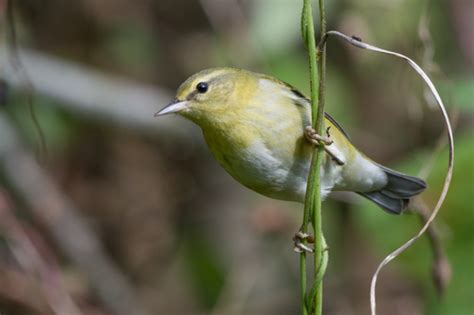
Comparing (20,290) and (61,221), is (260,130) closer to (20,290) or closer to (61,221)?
(20,290)

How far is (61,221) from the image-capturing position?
5258mm

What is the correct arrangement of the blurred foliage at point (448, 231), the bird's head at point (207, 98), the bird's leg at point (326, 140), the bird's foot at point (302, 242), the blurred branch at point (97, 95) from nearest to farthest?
1. the bird's foot at point (302, 242)
2. the bird's leg at point (326, 140)
3. the bird's head at point (207, 98)
4. the blurred foliage at point (448, 231)
5. the blurred branch at point (97, 95)

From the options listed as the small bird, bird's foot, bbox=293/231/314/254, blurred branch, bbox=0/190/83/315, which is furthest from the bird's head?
blurred branch, bbox=0/190/83/315

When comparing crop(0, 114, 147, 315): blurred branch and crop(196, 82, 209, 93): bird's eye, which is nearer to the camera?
crop(196, 82, 209, 93): bird's eye

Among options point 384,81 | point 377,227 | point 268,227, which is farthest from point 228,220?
point 377,227

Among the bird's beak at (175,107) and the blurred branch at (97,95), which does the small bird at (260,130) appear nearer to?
the bird's beak at (175,107)

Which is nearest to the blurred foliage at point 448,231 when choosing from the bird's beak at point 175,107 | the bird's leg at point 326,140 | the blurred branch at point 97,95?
the bird's leg at point 326,140

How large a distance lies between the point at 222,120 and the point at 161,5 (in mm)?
3619

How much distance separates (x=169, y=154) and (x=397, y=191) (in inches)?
122

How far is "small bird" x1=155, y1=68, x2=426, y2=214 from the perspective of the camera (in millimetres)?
2936

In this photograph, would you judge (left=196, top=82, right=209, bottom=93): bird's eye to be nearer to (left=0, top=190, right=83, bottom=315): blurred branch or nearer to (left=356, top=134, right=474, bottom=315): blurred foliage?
(left=356, top=134, right=474, bottom=315): blurred foliage

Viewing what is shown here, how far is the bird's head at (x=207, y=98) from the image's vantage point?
305 centimetres

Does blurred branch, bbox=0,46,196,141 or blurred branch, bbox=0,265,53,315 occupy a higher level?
blurred branch, bbox=0,46,196,141

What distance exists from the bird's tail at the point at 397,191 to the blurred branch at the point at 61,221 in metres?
2.27
